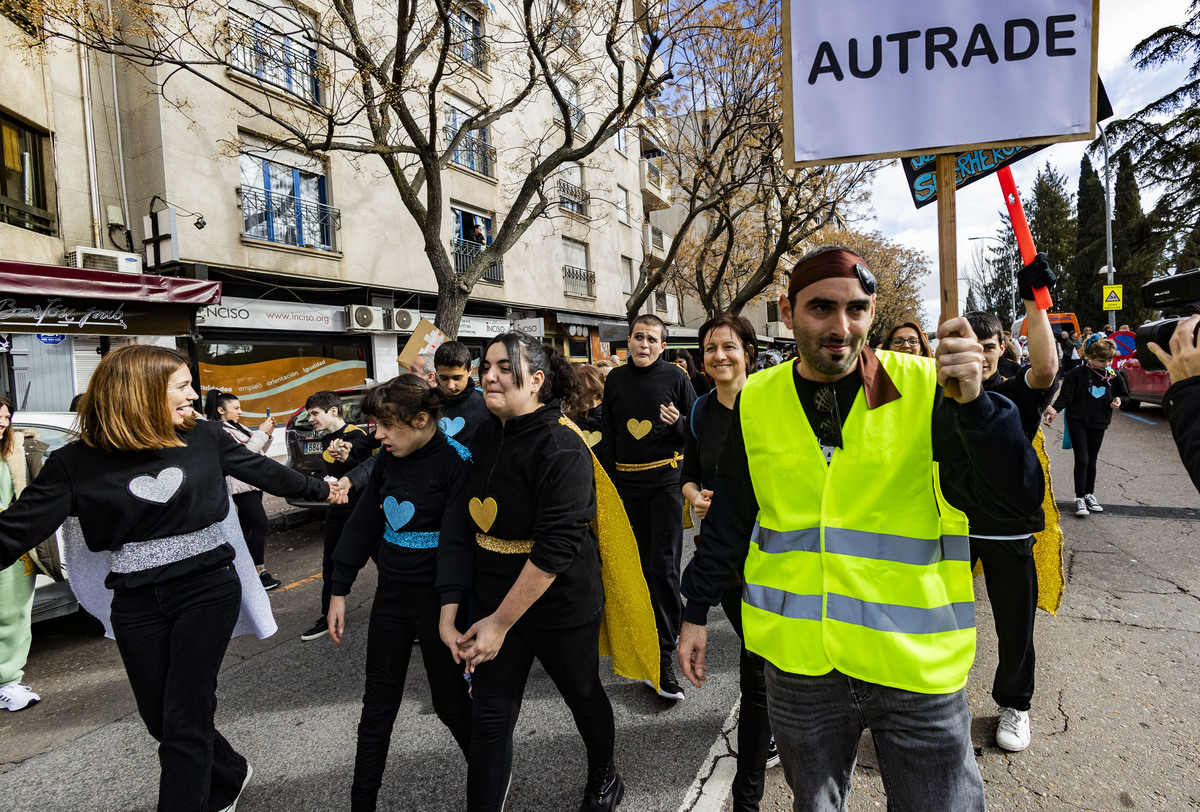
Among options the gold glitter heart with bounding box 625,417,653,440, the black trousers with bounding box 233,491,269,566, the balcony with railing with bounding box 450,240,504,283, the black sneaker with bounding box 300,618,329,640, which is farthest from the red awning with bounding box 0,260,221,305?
the balcony with railing with bounding box 450,240,504,283

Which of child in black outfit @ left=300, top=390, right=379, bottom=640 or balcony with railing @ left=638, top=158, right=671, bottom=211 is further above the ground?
balcony with railing @ left=638, top=158, right=671, bottom=211

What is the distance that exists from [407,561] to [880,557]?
1726mm

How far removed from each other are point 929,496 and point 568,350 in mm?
23240

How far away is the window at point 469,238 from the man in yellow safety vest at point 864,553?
17.3m

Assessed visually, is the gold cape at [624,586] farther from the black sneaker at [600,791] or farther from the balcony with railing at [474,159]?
the balcony with railing at [474,159]

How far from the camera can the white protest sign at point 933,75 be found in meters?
1.98

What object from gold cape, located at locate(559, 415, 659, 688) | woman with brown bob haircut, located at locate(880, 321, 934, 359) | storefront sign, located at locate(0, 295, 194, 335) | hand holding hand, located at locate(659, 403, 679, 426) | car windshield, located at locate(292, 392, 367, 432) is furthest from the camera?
car windshield, located at locate(292, 392, 367, 432)

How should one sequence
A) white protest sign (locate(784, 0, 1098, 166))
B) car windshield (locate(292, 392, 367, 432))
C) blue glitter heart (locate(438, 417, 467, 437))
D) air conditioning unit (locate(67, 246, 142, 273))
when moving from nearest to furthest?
white protest sign (locate(784, 0, 1098, 166)) → blue glitter heart (locate(438, 417, 467, 437)) → car windshield (locate(292, 392, 367, 432)) → air conditioning unit (locate(67, 246, 142, 273))

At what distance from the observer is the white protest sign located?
1.98 m

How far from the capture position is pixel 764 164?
1436 centimetres

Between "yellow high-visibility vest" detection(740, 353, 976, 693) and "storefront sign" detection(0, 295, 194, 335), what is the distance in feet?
22.5

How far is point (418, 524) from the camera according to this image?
2.49 meters

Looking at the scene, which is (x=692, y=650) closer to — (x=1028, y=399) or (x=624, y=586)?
(x=624, y=586)

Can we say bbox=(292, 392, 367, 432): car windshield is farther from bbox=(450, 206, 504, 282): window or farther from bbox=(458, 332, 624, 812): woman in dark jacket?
bbox=(450, 206, 504, 282): window
